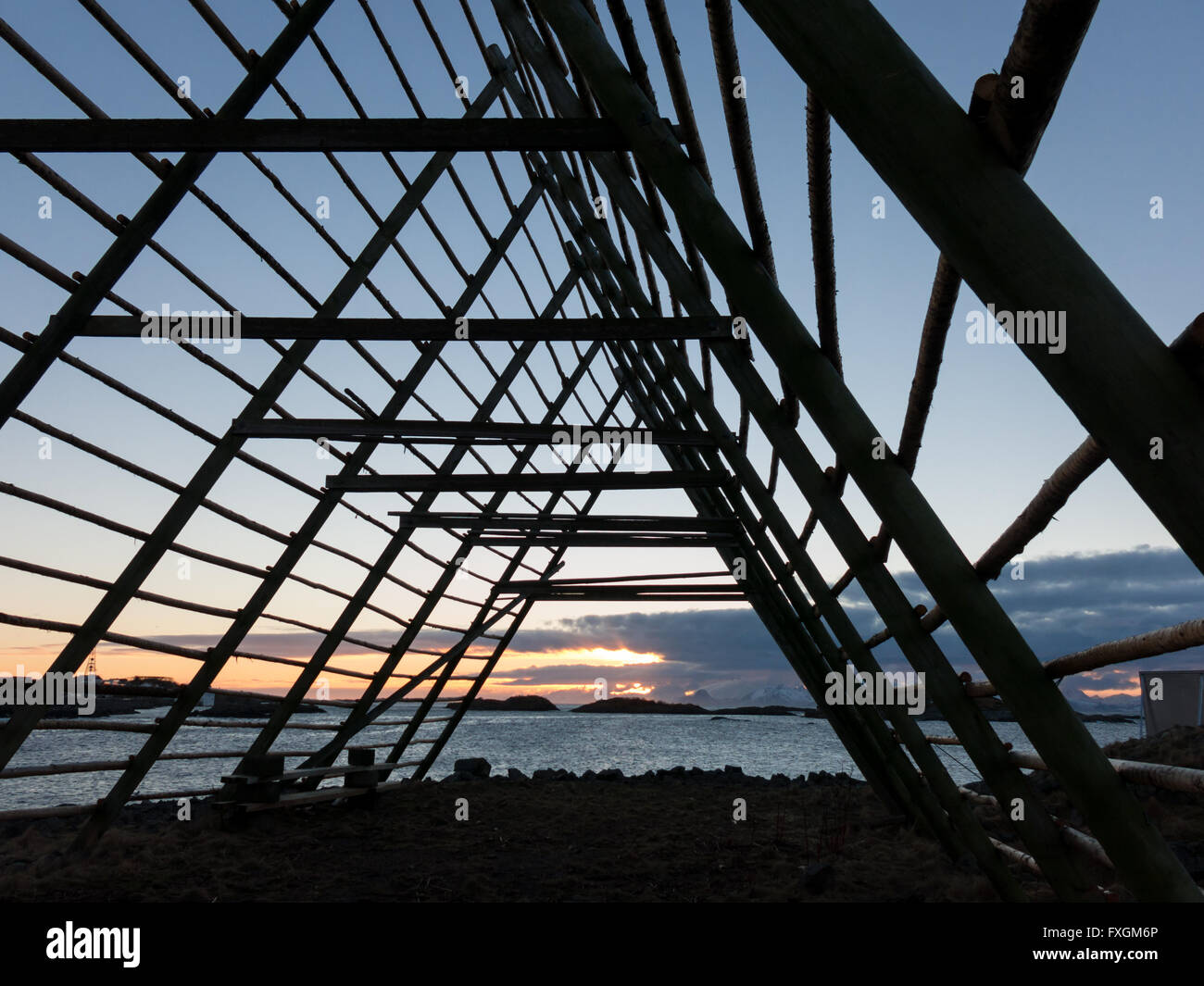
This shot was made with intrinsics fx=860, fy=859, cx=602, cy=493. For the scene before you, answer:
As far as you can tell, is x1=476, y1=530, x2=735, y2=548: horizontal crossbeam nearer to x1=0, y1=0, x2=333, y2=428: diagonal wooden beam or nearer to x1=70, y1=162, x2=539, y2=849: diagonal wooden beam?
x1=70, y1=162, x2=539, y2=849: diagonal wooden beam

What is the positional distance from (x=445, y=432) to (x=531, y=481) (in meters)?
0.88

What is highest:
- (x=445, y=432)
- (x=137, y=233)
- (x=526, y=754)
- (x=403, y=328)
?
(x=137, y=233)

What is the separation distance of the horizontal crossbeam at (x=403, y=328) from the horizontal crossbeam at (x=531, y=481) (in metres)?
→ 1.56

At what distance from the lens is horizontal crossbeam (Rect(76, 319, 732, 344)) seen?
11.1ft

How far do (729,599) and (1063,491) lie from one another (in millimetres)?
5993

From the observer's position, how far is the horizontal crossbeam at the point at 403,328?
3.39 metres

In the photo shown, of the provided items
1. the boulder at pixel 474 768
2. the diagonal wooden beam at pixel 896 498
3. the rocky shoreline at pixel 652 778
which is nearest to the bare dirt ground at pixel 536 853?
the diagonal wooden beam at pixel 896 498

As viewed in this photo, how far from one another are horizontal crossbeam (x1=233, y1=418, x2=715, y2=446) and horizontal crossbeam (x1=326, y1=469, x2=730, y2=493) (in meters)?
0.42

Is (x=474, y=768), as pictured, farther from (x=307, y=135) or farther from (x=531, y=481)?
(x=307, y=135)

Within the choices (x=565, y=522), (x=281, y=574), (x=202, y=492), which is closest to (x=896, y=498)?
(x=202, y=492)

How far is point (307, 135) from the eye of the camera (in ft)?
8.45

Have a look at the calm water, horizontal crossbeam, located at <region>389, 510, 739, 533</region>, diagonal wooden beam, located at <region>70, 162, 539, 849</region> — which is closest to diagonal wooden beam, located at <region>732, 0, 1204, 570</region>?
diagonal wooden beam, located at <region>70, 162, 539, 849</region>
